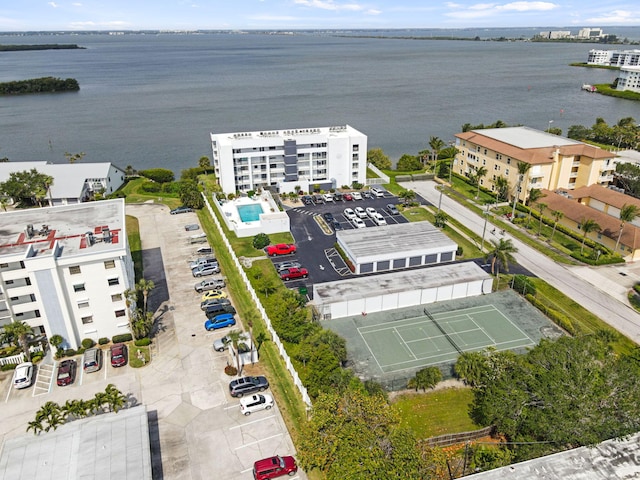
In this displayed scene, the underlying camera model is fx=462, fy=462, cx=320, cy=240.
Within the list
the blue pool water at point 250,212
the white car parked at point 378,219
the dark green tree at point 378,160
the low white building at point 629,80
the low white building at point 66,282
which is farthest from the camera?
the low white building at point 629,80

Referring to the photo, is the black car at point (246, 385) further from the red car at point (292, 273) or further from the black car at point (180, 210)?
the black car at point (180, 210)

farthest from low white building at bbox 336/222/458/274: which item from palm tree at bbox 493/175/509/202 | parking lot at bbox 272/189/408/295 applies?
palm tree at bbox 493/175/509/202

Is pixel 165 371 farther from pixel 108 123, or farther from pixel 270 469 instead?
pixel 108 123

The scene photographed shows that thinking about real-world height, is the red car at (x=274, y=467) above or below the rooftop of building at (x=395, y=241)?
below

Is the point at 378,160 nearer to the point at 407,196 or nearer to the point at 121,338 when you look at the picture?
the point at 407,196

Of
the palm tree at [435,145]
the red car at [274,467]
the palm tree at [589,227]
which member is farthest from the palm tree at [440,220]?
the red car at [274,467]

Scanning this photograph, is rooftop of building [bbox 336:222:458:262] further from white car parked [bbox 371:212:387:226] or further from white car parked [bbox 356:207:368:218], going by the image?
white car parked [bbox 356:207:368:218]
